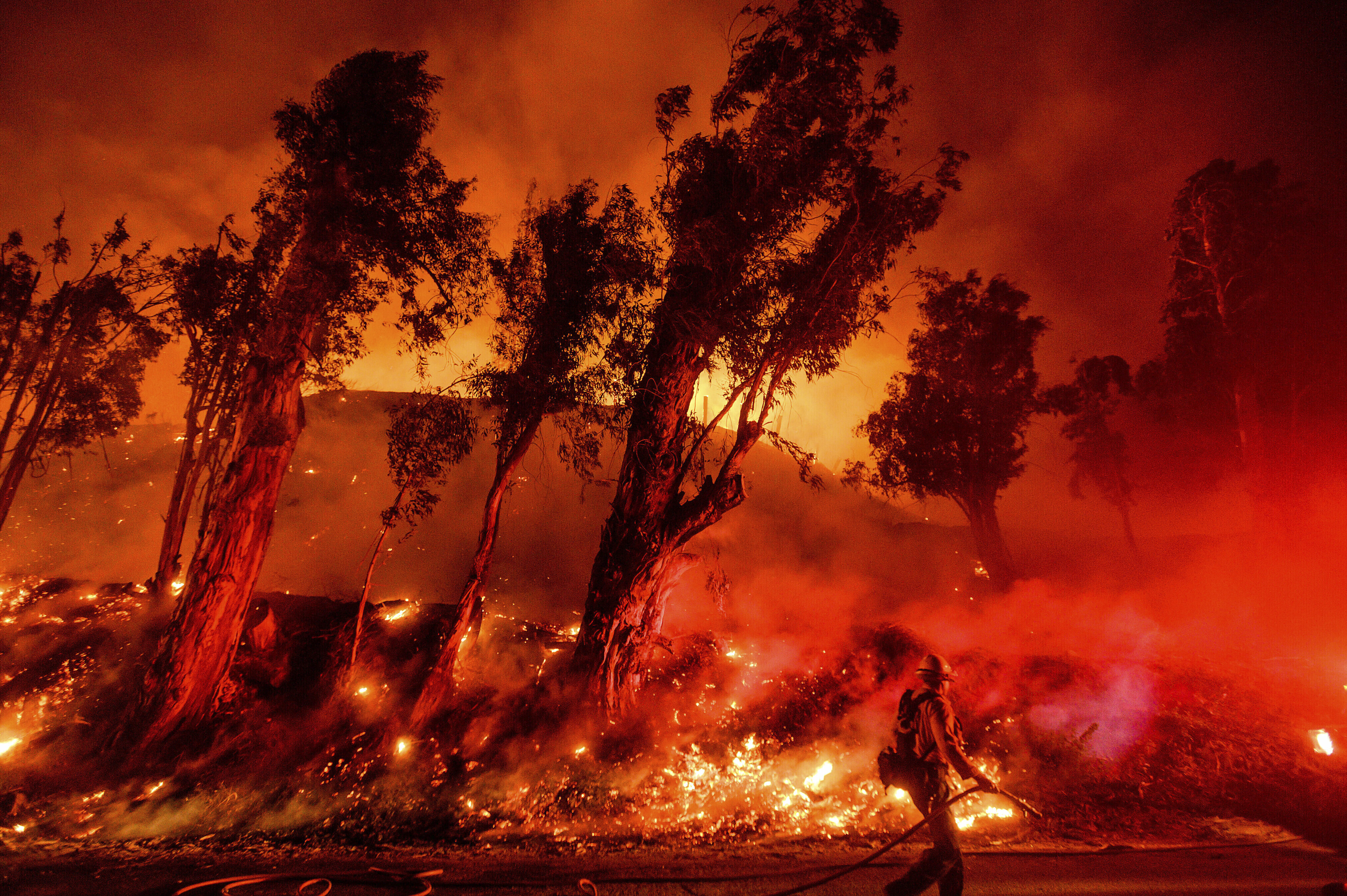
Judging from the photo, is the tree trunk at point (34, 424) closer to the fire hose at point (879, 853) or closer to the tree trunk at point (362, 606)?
the tree trunk at point (362, 606)

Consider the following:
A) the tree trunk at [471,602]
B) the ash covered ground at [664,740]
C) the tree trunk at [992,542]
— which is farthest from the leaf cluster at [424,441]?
the tree trunk at [992,542]

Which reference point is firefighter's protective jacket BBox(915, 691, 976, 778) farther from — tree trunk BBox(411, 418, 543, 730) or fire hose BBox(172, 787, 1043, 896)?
tree trunk BBox(411, 418, 543, 730)

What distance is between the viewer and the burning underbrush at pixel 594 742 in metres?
6.12

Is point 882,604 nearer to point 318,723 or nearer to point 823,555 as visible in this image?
point 823,555

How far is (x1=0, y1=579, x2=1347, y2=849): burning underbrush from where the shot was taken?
6.12 m

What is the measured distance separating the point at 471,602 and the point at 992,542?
62.0 ft

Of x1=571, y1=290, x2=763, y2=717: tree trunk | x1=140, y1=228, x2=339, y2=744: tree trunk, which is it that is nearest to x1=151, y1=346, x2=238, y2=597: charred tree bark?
x1=140, y1=228, x2=339, y2=744: tree trunk

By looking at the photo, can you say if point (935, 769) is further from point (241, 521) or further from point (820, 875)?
point (241, 521)

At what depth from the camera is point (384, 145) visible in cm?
924

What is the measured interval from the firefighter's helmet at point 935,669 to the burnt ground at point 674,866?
197cm

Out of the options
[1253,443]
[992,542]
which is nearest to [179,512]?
[992,542]

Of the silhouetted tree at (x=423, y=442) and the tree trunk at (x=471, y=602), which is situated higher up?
the silhouetted tree at (x=423, y=442)

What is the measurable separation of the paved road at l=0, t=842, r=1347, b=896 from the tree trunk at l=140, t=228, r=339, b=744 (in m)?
2.37

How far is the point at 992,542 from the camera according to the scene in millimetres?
18734
